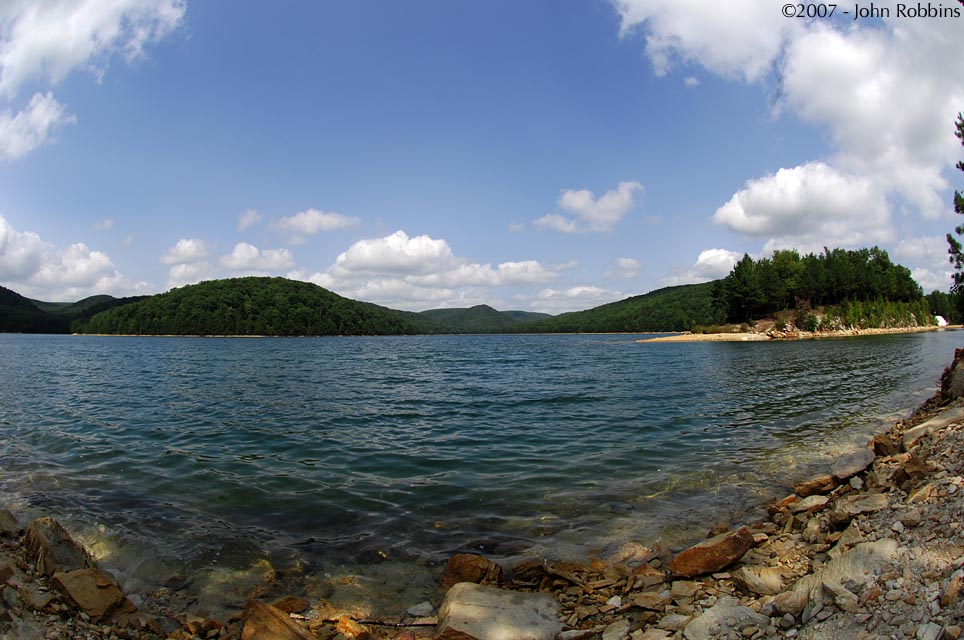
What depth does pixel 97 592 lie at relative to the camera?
6.08 m

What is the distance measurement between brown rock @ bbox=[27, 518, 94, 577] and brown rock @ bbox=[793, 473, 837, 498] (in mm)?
13341

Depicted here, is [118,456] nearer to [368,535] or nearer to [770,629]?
[368,535]

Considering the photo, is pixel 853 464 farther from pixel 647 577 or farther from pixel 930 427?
pixel 647 577

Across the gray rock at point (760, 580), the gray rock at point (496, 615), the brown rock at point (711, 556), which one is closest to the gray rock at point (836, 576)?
the gray rock at point (760, 580)

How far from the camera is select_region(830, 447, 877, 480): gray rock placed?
1080 cm

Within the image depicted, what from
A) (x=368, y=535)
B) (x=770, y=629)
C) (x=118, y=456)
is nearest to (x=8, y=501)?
(x=118, y=456)

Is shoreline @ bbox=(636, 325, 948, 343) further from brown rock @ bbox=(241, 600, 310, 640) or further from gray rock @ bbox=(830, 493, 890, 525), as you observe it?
brown rock @ bbox=(241, 600, 310, 640)

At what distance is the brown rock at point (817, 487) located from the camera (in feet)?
34.7

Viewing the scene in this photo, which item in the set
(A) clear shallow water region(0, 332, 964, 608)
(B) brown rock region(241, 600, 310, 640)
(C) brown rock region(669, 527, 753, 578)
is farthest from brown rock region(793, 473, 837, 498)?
(B) brown rock region(241, 600, 310, 640)

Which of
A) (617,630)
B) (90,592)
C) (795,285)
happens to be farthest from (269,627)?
(795,285)

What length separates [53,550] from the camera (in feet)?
23.1

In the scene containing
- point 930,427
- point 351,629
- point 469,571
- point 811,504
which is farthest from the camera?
point 930,427

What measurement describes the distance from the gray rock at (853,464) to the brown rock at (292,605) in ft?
36.6

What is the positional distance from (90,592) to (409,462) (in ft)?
29.9
